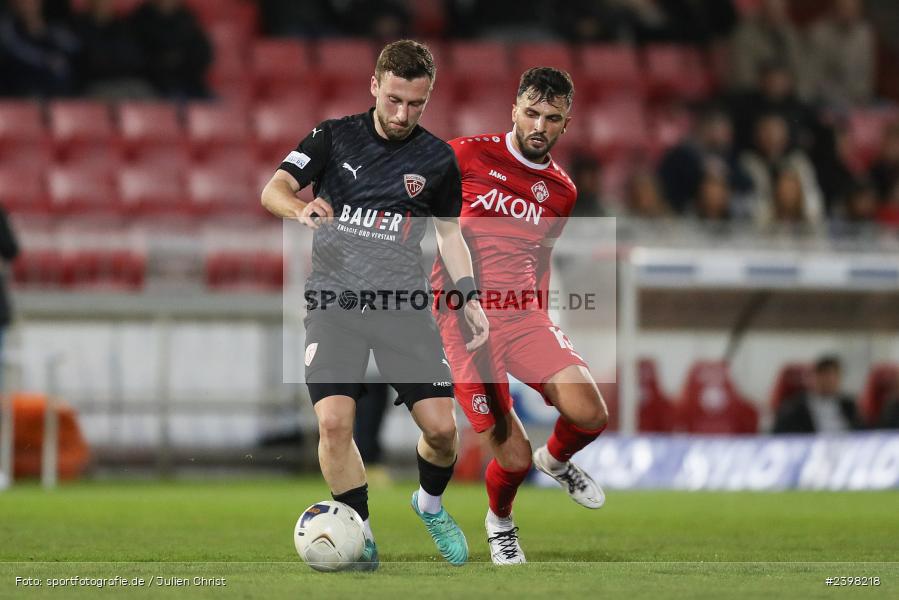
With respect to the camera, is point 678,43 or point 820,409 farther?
point 678,43

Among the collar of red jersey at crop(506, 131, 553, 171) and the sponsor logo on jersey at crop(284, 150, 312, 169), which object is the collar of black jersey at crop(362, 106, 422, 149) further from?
the collar of red jersey at crop(506, 131, 553, 171)

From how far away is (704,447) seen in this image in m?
12.3

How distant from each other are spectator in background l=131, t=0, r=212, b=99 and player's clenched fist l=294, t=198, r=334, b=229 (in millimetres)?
10092

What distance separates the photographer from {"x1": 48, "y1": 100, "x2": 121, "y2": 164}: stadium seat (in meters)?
14.9

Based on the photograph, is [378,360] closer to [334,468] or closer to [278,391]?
[334,468]

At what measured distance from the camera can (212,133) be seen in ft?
50.0

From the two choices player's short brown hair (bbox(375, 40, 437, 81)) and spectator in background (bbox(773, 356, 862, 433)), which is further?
spectator in background (bbox(773, 356, 862, 433))

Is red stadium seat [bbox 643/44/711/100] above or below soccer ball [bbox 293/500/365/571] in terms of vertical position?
above

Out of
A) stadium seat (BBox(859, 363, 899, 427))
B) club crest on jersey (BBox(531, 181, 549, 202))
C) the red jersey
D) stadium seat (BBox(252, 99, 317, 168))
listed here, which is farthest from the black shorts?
stadium seat (BBox(252, 99, 317, 168))

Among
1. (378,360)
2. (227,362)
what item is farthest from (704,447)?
(378,360)

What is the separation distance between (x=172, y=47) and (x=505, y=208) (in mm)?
9000

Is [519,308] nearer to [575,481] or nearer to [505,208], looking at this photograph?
[505,208]

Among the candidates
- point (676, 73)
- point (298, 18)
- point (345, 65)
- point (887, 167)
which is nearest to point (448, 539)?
point (345, 65)

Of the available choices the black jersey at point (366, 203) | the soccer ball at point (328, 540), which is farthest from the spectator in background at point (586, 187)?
the soccer ball at point (328, 540)
